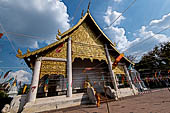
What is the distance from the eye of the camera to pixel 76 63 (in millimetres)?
8852

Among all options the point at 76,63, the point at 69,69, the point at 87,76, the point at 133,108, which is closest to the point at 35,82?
the point at 69,69

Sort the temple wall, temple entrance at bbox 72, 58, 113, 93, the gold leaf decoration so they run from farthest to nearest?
1. the temple wall
2. temple entrance at bbox 72, 58, 113, 93
3. the gold leaf decoration

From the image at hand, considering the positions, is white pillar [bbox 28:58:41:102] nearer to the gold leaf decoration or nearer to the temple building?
the temple building

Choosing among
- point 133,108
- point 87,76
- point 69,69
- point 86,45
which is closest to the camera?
point 133,108

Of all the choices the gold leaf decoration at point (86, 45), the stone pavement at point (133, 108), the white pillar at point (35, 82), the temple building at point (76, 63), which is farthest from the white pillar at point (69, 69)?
the white pillar at point (35, 82)

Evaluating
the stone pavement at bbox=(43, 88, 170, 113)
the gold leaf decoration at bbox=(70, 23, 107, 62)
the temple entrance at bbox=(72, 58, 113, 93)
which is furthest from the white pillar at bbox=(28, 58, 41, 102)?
the temple entrance at bbox=(72, 58, 113, 93)

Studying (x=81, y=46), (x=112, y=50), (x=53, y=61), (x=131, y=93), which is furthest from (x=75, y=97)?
(x=112, y=50)

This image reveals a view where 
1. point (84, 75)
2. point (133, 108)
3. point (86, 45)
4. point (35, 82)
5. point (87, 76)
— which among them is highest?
point (86, 45)

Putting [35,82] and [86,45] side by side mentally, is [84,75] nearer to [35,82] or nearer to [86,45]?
[86,45]

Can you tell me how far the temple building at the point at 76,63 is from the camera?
197 inches

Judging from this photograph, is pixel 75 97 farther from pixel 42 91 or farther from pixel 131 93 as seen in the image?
pixel 131 93

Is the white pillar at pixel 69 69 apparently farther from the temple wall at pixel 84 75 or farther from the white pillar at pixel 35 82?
the temple wall at pixel 84 75

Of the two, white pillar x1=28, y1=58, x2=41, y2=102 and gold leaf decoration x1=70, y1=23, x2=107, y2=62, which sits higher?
gold leaf decoration x1=70, y1=23, x2=107, y2=62

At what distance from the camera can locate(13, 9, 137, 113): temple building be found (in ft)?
A: 16.4
